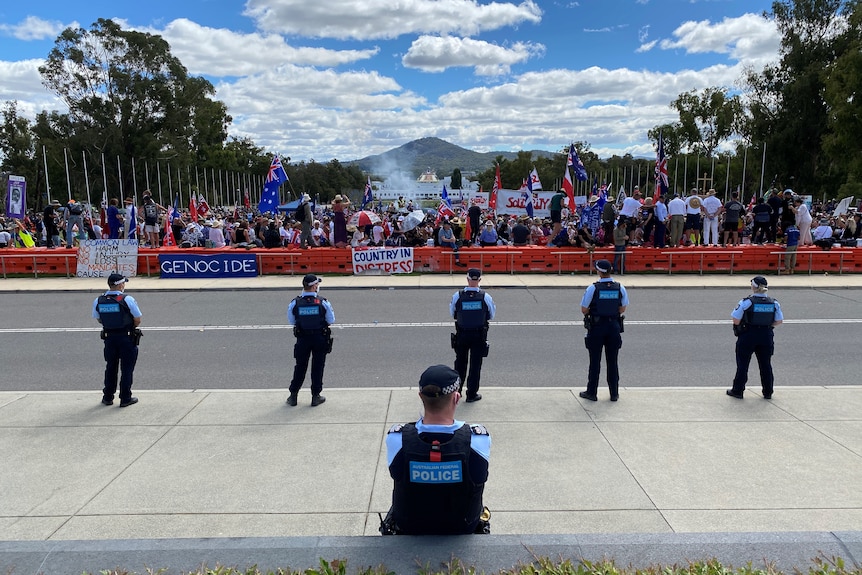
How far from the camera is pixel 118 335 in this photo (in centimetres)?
765

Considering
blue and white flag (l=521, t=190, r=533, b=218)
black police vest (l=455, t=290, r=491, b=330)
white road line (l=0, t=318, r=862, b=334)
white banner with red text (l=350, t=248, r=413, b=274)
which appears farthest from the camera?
blue and white flag (l=521, t=190, r=533, b=218)

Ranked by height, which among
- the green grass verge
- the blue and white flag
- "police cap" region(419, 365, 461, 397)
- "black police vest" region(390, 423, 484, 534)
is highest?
the blue and white flag

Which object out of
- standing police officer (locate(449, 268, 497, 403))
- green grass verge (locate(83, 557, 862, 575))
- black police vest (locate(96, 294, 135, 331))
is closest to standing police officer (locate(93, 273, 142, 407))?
black police vest (locate(96, 294, 135, 331))

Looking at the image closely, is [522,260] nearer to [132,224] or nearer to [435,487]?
[132,224]

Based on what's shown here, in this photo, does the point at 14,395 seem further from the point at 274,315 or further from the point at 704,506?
the point at 704,506

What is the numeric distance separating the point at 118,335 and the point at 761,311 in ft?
26.8

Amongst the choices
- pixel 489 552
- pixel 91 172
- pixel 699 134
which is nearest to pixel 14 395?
pixel 489 552

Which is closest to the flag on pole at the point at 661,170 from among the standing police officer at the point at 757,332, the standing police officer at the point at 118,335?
the standing police officer at the point at 757,332

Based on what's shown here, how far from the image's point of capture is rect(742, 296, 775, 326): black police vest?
7.55 m

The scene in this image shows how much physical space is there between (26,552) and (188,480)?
2.40 m

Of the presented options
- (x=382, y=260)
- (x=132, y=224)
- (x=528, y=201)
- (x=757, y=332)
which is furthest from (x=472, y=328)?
(x=528, y=201)

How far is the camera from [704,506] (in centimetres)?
488

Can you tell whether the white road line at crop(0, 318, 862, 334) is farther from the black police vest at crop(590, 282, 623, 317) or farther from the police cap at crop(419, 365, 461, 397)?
the police cap at crop(419, 365, 461, 397)

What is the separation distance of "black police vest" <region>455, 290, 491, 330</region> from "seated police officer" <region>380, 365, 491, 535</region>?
4.52 meters
